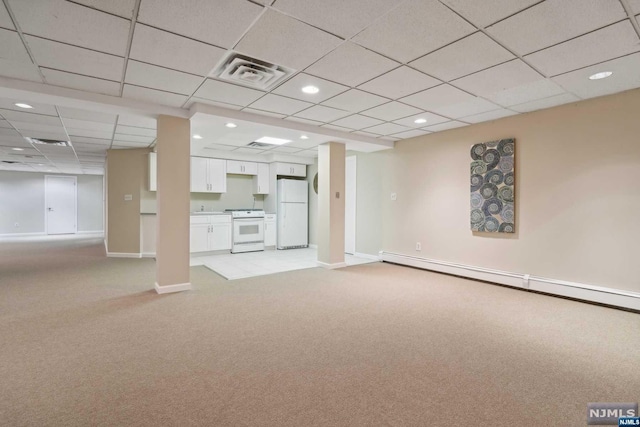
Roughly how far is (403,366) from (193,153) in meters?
6.42

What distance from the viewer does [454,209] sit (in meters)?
5.11

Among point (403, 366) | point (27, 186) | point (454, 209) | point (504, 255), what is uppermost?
point (27, 186)

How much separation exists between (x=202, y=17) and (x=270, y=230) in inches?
240

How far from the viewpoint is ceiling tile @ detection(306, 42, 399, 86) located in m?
2.58

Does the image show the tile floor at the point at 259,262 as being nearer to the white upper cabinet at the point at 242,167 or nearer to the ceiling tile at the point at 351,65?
the white upper cabinet at the point at 242,167

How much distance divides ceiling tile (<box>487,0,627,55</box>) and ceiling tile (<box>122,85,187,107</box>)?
10.7ft

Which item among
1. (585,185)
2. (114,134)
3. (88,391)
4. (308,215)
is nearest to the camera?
(88,391)

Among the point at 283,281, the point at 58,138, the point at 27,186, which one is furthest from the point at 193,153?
the point at 27,186

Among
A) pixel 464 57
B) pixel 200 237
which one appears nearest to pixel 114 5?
pixel 464 57

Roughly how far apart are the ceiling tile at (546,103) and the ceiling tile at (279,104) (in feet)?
8.93

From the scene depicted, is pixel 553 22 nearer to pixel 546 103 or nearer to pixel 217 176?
pixel 546 103

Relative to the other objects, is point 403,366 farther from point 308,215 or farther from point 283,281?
point 308,215

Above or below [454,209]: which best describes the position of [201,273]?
below

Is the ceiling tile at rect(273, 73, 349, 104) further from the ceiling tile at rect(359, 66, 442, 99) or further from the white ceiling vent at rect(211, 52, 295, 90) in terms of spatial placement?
the ceiling tile at rect(359, 66, 442, 99)
